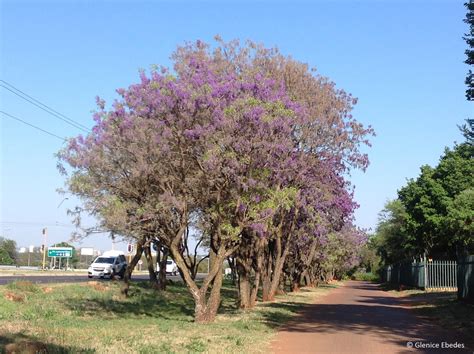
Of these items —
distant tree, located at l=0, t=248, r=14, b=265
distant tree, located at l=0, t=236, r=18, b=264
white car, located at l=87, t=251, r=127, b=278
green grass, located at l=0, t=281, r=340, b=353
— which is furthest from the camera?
distant tree, located at l=0, t=236, r=18, b=264

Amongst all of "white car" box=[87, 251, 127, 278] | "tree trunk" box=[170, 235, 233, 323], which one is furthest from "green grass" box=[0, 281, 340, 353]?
"white car" box=[87, 251, 127, 278]

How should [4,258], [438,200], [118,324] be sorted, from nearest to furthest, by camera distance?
1. [118,324]
2. [438,200]
3. [4,258]

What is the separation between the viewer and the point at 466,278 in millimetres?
23359

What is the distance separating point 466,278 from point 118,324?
1536 centimetres

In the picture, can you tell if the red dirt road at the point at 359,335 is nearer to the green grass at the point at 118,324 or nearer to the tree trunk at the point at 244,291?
the green grass at the point at 118,324

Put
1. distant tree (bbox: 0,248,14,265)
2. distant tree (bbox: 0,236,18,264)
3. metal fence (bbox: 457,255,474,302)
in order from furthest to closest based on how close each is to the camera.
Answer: distant tree (bbox: 0,236,18,264), distant tree (bbox: 0,248,14,265), metal fence (bbox: 457,255,474,302)

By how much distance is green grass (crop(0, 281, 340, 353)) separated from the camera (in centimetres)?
1127

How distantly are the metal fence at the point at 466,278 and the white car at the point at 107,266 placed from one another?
27982 millimetres

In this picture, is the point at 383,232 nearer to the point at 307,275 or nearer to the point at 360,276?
the point at 307,275

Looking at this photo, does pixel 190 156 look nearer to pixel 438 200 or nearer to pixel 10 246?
pixel 438 200

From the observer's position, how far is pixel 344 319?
18188 millimetres

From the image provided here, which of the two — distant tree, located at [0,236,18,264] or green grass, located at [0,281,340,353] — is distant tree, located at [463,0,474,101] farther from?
distant tree, located at [0,236,18,264]

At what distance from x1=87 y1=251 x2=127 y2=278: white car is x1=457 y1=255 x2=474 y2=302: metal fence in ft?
91.8

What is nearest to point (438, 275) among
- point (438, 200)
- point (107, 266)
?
point (438, 200)
